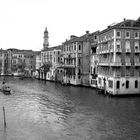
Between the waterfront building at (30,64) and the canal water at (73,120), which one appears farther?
the waterfront building at (30,64)

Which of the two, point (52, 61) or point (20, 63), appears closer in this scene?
point (52, 61)

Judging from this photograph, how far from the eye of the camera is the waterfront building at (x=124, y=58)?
38875 millimetres

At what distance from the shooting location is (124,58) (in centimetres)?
3944

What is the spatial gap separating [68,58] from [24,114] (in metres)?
36.2

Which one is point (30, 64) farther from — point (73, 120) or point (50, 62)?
point (73, 120)

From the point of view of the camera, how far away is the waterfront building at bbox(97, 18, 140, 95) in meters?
38.9

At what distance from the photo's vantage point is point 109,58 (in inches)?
1631

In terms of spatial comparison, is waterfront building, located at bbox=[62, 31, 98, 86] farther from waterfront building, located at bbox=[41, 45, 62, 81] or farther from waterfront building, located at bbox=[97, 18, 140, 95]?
waterfront building, located at bbox=[97, 18, 140, 95]

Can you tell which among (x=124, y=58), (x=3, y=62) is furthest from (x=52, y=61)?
(x=3, y=62)

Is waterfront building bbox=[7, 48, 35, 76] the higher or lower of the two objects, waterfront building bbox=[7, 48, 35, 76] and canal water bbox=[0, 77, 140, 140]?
the higher

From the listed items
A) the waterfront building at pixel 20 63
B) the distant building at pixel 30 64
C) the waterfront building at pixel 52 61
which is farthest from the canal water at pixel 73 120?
the waterfront building at pixel 20 63

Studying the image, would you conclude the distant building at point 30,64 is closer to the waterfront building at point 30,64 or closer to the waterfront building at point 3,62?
the waterfront building at point 30,64

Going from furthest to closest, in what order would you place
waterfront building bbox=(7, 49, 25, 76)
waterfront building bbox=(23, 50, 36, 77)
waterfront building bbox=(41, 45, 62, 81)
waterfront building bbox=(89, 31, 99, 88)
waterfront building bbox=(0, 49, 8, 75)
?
1. waterfront building bbox=(0, 49, 8, 75)
2. waterfront building bbox=(7, 49, 25, 76)
3. waterfront building bbox=(23, 50, 36, 77)
4. waterfront building bbox=(41, 45, 62, 81)
5. waterfront building bbox=(89, 31, 99, 88)

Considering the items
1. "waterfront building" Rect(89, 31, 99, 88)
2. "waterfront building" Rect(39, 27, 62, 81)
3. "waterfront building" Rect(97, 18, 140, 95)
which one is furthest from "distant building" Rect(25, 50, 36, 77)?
"waterfront building" Rect(97, 18, 140, 95)
